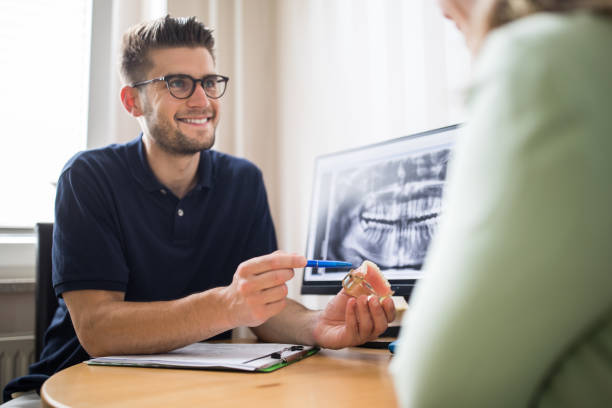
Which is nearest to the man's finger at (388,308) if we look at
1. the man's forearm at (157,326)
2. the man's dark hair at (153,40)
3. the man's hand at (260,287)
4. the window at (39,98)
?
the man's hand at (260,287)

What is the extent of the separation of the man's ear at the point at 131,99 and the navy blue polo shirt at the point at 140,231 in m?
0.16

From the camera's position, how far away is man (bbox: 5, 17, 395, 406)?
3.58ft

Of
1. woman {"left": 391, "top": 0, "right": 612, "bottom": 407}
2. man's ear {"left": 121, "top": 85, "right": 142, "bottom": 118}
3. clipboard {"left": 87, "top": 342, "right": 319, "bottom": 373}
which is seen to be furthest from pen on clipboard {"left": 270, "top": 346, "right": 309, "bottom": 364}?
man's ear {"left": 121, "top": 85, "right": 142, "bottom": 118}

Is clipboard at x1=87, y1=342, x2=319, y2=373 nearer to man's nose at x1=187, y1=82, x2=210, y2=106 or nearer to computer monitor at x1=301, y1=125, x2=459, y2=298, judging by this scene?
computer monitor at x1=301, y1=125, x2=459, y2=298

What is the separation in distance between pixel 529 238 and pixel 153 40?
1.60 metres

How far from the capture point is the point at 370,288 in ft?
3.80

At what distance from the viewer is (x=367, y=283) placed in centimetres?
116

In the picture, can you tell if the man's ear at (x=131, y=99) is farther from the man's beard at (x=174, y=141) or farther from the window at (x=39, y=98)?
the window at (x=39, y=98)

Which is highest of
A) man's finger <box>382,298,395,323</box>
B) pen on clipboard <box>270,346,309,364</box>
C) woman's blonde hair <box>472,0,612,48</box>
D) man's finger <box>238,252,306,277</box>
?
woman's blonde hair <box>472,0,612,48</box>

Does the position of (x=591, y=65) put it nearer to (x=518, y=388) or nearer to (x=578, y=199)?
(x=578, y=199)

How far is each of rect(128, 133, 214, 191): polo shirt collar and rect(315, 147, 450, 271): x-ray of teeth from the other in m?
0.42

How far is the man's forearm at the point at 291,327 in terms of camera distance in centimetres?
126

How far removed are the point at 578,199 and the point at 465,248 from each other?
87mm

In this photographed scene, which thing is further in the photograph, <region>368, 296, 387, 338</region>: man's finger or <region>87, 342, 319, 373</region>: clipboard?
<region>368, 296, 387, 338</region>: man's finger
